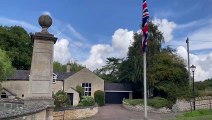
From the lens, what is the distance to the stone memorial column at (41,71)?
28.3 ft

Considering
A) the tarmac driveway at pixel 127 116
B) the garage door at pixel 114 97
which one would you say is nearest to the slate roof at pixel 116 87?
the garage door at pixel 114 97

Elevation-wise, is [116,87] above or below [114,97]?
above

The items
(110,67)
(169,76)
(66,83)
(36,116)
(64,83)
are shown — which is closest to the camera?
(36,116)

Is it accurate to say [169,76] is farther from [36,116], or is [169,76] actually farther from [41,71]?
[36,116]

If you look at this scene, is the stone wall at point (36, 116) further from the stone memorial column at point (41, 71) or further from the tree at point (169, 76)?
the tree at point (169, 76)

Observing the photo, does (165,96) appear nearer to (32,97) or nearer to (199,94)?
(199,94)

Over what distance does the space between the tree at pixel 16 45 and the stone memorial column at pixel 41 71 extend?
4543 cm

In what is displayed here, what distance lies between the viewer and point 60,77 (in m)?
43.8

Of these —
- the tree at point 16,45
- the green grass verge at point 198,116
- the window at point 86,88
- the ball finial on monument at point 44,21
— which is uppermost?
the tree at point 16,45

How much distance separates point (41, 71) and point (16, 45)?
1928 inches

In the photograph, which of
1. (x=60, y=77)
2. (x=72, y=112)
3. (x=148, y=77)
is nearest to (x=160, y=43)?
(x=148, y=77)

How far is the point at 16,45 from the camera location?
2174 inches

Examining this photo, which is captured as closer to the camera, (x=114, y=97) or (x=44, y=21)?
(x=44, y=21)

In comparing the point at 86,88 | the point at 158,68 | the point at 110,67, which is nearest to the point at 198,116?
the point at 158,68
